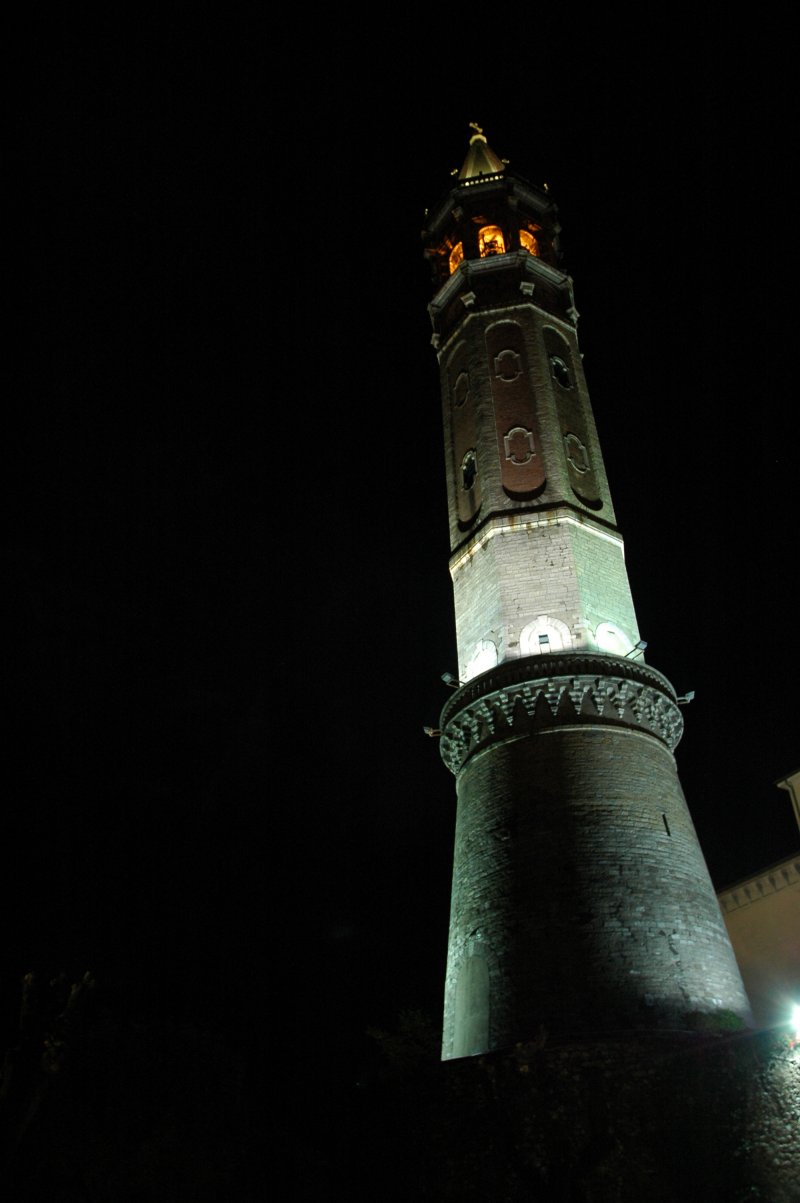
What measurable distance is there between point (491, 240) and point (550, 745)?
1873 centimetres

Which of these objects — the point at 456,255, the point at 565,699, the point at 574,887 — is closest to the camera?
the point at 574,887

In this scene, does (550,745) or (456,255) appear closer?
(550,745)

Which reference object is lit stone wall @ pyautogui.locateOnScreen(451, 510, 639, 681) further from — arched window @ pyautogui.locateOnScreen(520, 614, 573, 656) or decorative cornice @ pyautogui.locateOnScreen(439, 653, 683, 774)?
decorative cornice @ pyautogui.locateOnScreen(439, 653, 683, 774)

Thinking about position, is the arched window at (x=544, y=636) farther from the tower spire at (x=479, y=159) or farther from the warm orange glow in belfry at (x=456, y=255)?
the tower spire at (x=479, y=159)

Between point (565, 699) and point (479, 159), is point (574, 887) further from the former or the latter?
point (479, 159)

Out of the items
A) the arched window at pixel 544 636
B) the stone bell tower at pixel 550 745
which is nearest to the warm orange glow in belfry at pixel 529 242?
the stone bell tower at pixel 550 745

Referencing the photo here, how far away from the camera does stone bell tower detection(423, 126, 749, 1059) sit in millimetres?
17203

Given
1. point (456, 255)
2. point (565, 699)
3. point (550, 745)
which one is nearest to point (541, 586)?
point (565, 699)

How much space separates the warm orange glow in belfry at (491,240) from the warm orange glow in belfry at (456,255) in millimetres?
637

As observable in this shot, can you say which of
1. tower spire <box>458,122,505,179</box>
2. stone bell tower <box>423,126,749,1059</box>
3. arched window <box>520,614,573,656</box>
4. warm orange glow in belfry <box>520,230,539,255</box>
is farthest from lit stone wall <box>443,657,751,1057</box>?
tower spire <box>458,122,505,179</box>

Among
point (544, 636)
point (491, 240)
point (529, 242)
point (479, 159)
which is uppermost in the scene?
point (479, 159)

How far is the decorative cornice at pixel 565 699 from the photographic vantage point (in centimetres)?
2027

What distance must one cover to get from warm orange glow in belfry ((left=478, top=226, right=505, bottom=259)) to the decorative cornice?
52.8ft

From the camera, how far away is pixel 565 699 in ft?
66.7
